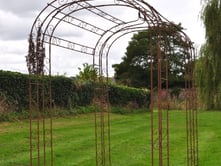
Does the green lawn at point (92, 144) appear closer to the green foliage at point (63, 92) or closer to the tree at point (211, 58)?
the green foliage at point (63, 92)

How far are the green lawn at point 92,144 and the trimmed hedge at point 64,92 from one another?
132cm

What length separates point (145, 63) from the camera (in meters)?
41.3

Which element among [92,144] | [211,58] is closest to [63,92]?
[92,144]

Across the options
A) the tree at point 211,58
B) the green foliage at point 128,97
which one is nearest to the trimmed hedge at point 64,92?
the green foliage at point 128,97

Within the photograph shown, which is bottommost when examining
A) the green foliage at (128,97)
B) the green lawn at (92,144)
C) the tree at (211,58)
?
the green lawn at (92,144)

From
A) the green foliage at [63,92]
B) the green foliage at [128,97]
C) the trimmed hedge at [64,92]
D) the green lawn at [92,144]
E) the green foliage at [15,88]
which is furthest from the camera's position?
the green foliage at [128,97]

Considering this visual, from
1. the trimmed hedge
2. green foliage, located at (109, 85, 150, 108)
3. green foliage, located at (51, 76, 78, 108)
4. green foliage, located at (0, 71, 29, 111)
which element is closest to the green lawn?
green foliage, located at (0, 71, 29, 111)

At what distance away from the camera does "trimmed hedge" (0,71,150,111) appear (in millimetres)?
15305

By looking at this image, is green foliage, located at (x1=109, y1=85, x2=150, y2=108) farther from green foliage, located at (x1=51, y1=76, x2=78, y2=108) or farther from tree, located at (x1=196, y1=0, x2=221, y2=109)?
tree, located at (x1=196, y1=0, x2=221, y2=109)

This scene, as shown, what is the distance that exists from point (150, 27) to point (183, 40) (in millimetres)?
2298

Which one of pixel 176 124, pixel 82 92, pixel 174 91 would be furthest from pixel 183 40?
pixel 174 91

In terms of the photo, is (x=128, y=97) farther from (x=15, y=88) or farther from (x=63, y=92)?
(x=15, y=88)

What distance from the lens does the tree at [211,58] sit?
2211 centimetres

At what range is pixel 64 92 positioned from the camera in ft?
60.3
